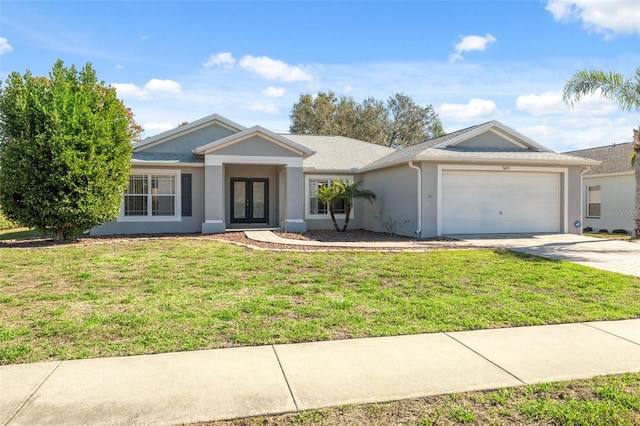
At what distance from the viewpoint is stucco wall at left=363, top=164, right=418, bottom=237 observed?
1598 cm

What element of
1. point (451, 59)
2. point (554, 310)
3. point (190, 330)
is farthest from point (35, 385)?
point (451, 59)

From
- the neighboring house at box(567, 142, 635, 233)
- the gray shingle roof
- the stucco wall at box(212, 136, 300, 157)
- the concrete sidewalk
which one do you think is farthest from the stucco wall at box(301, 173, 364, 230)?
the concrete sidewalk

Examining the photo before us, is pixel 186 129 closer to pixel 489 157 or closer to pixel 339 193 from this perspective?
pixel 339 193

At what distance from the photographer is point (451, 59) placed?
57.4 ft

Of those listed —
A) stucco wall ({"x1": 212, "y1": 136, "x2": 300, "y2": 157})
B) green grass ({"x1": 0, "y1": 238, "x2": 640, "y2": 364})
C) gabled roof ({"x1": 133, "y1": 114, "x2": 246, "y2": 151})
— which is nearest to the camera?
green grass ({"x1": 0, "y1": 238, "x2": 640, "y2": 364})

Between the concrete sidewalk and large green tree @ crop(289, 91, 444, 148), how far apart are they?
36721 mm

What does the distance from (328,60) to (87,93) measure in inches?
450

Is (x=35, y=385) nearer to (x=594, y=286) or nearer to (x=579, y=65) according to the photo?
(x=594, y=286)

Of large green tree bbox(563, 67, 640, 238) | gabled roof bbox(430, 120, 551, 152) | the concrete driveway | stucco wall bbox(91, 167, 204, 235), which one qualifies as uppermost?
large green tree bbox(563, 67, 640, 238)

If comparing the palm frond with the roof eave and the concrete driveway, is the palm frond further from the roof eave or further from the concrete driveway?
the roof eave

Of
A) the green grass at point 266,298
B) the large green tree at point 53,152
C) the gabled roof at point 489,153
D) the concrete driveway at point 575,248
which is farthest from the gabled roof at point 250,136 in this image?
the concrete driveway at point 575,248

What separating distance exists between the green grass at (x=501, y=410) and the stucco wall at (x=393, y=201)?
12.1 meters

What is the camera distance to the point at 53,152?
40.0 ft

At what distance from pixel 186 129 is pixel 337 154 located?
716 centimetres
